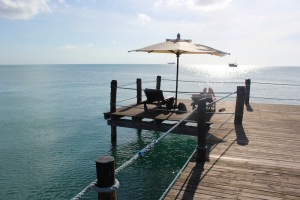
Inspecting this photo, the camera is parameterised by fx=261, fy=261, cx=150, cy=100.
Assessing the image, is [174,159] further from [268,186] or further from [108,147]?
[268,186]

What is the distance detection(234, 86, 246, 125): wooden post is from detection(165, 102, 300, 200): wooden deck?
0.27 metres

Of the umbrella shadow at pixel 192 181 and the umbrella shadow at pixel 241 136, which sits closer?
the umbrella shadow at pixel 192 181

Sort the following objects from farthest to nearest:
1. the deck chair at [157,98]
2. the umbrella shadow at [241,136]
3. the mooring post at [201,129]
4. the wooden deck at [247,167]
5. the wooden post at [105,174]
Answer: the deck chair at [157,98] → the umbrella shadow at [241,136] → the mooring post at [201,129] → the wooden deck at [247,167] → the wooden post at [105,174]

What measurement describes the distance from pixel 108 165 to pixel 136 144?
49.3 ft

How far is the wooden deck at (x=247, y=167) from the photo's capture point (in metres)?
5.26

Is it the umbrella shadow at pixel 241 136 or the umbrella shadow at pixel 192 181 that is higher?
the umbrella shadow at pixel 241 136

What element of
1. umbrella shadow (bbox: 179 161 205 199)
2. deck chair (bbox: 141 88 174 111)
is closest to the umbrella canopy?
deck chair (bbox: 141 88 174 111)

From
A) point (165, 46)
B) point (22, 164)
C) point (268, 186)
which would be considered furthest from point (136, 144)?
point (268, 186)

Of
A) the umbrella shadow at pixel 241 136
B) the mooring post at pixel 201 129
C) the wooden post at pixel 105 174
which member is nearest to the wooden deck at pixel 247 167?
the umbrella shadow at pixel 241 136

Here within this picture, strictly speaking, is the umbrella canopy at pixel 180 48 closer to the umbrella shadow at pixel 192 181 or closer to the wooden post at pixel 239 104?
the wooden post at pixel 239 104

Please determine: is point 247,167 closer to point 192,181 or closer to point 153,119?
point 192,181

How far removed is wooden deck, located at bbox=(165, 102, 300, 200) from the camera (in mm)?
5262

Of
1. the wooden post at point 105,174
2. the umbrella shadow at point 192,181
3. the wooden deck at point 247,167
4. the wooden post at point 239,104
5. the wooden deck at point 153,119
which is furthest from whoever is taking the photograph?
the wooden deck at point 153,119

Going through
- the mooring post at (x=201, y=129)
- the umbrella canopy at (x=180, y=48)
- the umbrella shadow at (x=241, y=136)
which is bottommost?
the umbrella shadow at (x=241, y=136)
